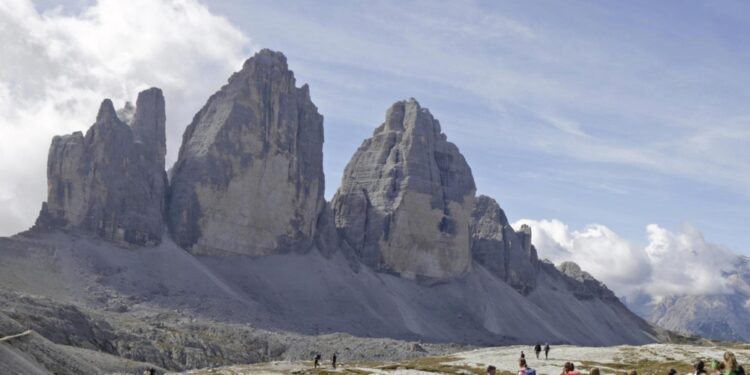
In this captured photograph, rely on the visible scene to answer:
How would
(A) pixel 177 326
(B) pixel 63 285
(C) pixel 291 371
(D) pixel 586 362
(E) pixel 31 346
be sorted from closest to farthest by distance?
(E) pixel 31 346 < (C) pixel 291 371 < (D) pixel 586 362 < (A) pixel 177 326 < (B) pixel 63 285

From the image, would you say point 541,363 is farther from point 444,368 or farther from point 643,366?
point 643,366

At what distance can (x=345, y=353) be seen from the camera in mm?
170500

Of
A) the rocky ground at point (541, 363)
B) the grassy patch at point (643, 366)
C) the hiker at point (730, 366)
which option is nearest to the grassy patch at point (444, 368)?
the rocky ground at point (541, 363)

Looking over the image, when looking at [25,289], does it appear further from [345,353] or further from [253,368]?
[253,368]

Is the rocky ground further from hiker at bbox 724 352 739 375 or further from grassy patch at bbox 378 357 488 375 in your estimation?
hiker at bbox 724 352 739 375

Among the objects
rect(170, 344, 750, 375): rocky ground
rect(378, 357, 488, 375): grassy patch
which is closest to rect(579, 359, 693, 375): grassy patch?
rect(170, 344, 750, 375): rocky ground

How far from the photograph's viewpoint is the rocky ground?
280ft

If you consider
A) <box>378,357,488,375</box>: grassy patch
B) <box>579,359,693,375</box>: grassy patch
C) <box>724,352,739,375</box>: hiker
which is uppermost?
<box>579,359,693,375</box>: grassy patch

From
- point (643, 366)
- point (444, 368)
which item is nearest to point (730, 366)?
point (444, 368)

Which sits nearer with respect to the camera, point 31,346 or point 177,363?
point 31,346

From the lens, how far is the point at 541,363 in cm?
9306

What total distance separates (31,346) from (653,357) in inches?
2661

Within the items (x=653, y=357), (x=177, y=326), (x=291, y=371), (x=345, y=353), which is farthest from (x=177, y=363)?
(x=653, y=357)

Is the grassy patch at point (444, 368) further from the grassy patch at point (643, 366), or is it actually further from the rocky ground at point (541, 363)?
the grassy patch at point (643, 366)
